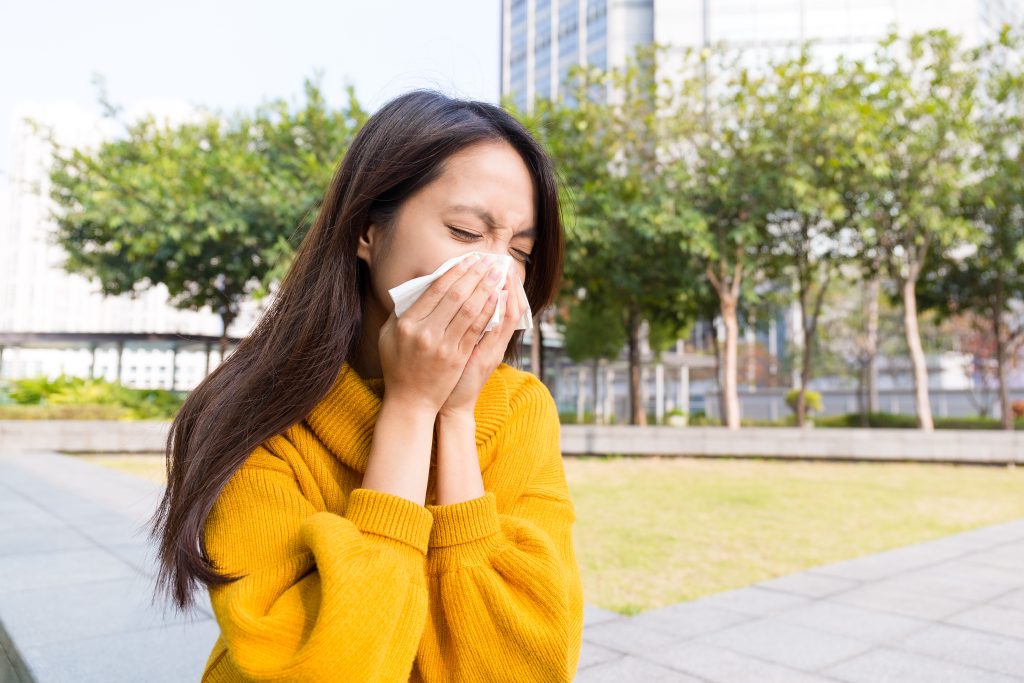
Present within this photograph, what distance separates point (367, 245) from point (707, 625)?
295 cm

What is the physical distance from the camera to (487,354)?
1.13 m

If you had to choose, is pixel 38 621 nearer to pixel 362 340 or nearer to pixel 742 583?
pixel 362 340

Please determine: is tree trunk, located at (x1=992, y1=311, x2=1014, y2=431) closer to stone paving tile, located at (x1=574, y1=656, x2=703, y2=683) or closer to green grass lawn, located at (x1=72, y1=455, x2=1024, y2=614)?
green grass lawn, located at (x1=72, y1=455, x2=1024, y2=614)

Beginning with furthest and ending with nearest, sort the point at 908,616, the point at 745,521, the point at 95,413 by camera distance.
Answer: the point at 95,413, the point at 745,521, the point at 908,616

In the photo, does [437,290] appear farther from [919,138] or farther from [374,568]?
[919,138]

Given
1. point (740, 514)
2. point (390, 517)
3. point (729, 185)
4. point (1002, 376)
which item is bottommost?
point (740, 514)

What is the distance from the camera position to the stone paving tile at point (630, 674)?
2754mm

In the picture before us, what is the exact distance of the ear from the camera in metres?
1.24

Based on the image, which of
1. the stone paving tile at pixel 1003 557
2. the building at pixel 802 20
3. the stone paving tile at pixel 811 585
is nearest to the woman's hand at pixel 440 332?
the stone paving tile at pixel 811 585

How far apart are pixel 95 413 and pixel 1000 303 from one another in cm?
1836

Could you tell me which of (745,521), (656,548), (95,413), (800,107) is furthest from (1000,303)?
(95,413)

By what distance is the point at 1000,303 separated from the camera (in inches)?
653

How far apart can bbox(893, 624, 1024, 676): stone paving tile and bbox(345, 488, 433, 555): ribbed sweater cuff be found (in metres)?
2.97

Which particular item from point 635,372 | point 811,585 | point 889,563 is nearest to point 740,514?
point 889,563
